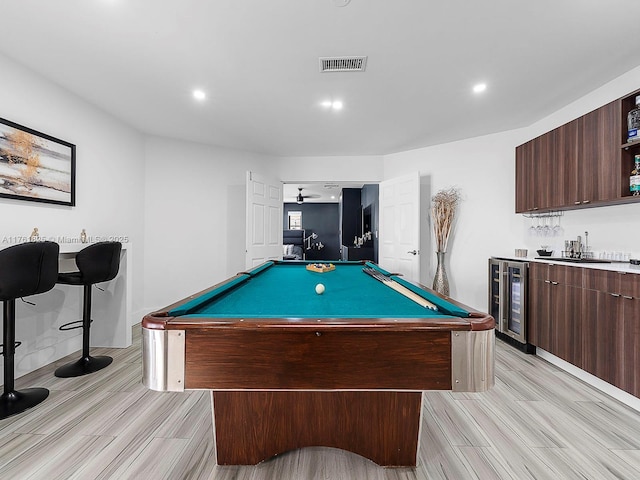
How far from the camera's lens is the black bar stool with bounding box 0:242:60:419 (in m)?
1.89

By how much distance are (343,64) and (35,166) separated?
2.72 m

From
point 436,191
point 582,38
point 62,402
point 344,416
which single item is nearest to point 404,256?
point 436,191

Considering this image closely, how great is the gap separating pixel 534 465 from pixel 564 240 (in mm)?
2473

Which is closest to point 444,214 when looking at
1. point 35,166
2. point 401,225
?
point 401,225

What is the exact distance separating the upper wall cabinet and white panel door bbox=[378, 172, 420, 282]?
49.3 inches

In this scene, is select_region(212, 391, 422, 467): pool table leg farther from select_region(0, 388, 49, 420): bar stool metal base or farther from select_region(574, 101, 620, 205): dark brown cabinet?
select_region(574, 101, 620, 205): dark brown cabinet

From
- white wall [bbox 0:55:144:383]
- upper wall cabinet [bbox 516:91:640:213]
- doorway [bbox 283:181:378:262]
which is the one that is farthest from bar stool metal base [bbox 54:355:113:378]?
upper wall cabinet [bbox 516:91:640:213]

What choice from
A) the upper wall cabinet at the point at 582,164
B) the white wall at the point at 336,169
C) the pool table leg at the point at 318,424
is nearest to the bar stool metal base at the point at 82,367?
the pool table leg at the point at 318,424

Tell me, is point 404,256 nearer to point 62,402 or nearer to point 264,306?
point 264,306

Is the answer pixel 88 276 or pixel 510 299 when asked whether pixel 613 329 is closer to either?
pixel 510 299

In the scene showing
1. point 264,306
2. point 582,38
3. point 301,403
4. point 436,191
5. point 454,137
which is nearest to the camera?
point 264,306

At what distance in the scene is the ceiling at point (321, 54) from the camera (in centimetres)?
181

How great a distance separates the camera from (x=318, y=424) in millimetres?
1497

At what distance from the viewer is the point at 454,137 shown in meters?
4.11
